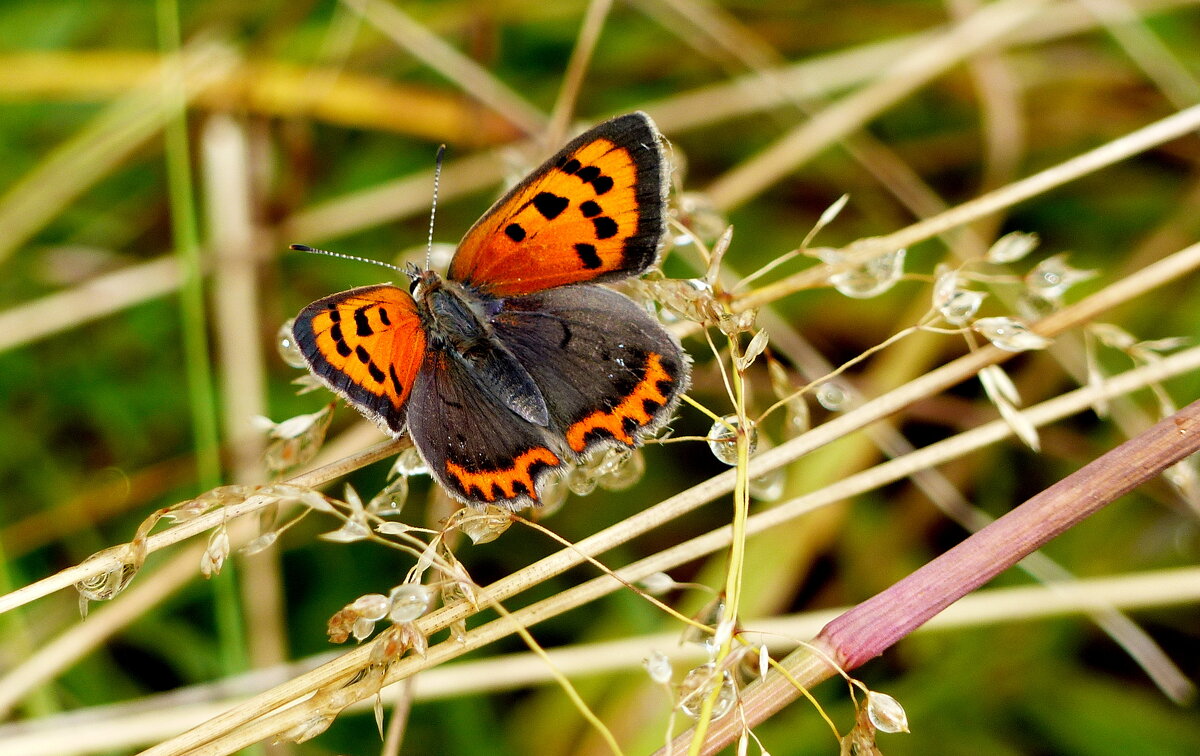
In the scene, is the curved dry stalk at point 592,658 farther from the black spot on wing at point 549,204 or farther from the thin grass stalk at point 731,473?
the black spot on wing at point 549,204

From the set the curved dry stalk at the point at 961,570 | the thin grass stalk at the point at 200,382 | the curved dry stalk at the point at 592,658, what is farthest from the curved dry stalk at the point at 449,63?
the curved dry stalk at the point at 961,570

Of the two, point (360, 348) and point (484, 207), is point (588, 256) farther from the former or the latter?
point (484, 207)

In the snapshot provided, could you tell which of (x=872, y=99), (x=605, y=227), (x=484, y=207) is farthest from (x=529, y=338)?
(x=872, y=99)

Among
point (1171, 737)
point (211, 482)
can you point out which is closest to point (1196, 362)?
point (1171, 737)

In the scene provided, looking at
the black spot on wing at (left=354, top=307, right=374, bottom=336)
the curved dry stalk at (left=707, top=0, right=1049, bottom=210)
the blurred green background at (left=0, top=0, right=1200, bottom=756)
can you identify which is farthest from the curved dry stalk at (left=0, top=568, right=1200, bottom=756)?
the curved dry stalk at (left=707, top=0, right=1049, bottom=210)

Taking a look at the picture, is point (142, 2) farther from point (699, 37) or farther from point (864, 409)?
point (864, 409)

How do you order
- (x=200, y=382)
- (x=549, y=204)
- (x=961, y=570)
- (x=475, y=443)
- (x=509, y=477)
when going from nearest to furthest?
(x=961, y=570) < (x=509, y=477) < (x=475, y=443) < (x=549, y=204) < (x=200, y=382)

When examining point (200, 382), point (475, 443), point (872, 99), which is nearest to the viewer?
point (475, 443)
